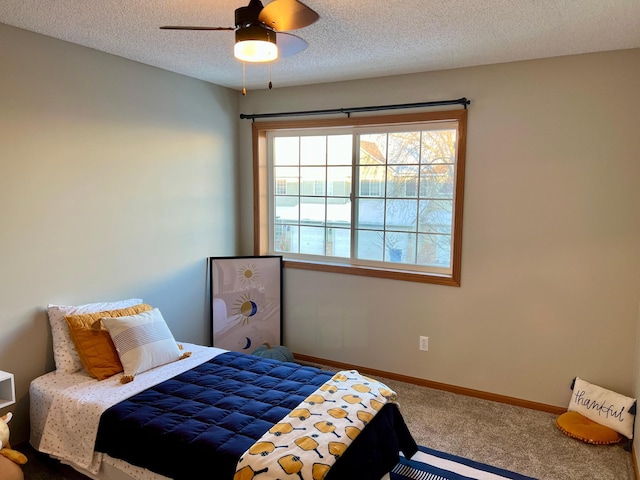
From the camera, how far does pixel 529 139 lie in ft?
10.4

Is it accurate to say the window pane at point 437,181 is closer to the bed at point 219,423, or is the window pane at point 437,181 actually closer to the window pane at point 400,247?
the window pane at point 400,247

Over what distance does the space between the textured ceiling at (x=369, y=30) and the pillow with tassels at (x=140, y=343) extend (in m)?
1.71

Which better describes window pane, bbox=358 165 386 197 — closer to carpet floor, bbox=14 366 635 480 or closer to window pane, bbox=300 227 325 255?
window pane, bbox=300 227 325 255

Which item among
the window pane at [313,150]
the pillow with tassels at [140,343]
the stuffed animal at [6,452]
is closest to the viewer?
the stuffed animal at [6,452]

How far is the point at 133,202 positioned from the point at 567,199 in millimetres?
3027

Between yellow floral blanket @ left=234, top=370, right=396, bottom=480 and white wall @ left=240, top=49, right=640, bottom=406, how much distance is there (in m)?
1.21

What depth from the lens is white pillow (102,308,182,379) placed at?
9.07 ft

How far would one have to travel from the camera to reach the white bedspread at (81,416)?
236 cm

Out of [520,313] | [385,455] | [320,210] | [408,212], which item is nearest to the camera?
[385,455]

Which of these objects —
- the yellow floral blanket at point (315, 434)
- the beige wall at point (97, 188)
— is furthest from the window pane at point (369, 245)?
the yellow floral blanket at point (315, 434)

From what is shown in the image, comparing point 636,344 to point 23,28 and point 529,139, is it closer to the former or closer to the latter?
point 529,139

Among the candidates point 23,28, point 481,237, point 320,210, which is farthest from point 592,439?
point 23,28

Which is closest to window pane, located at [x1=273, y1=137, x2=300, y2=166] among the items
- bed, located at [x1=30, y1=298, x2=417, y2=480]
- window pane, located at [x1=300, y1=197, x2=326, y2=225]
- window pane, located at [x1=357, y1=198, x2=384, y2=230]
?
window pane, located at [x1=300, y1=197, x2=326, y2=225]

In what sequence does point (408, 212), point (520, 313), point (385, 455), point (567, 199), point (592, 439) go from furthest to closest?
1. point (408, 212)
2. point (520, 313)
3. point (567, 199)
4. point (592, 439)
5. point (385, 455)
